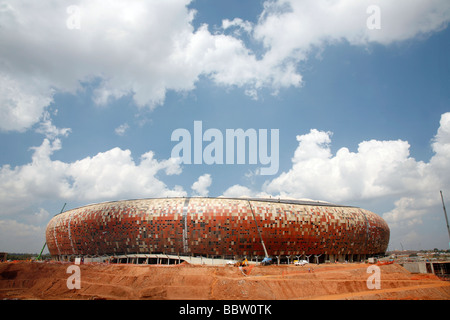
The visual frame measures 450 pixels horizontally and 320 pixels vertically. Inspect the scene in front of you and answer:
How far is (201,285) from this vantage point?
33156mm

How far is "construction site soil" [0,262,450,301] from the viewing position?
96.1 ft

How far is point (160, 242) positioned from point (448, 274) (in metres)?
56.8

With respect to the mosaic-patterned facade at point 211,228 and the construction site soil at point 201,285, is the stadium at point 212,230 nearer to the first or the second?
the mosaic-patterned facade at point 211,228

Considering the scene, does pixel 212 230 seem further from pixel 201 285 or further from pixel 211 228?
pixel 201 285

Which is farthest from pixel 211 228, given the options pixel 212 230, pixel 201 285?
pixel 201 285

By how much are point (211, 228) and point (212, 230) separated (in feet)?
1.66

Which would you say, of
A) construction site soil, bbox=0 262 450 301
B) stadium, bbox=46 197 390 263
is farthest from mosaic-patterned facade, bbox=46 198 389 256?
construction site soil, bbox=0 262 450 301

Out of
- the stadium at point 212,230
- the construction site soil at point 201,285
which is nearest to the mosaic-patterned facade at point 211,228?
the stadium at point 212,230

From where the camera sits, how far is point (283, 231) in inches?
2518

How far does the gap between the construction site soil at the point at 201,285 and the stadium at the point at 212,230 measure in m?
19.1

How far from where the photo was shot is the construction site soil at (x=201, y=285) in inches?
1153

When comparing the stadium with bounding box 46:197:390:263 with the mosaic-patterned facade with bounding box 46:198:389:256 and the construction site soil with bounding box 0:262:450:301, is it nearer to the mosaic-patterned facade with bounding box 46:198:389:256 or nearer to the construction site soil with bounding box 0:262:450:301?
the mosaic-patterned facade with bounding box 46:198:389:256

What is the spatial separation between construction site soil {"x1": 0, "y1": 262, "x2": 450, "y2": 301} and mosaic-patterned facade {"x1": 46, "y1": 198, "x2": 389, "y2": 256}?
1914cm
